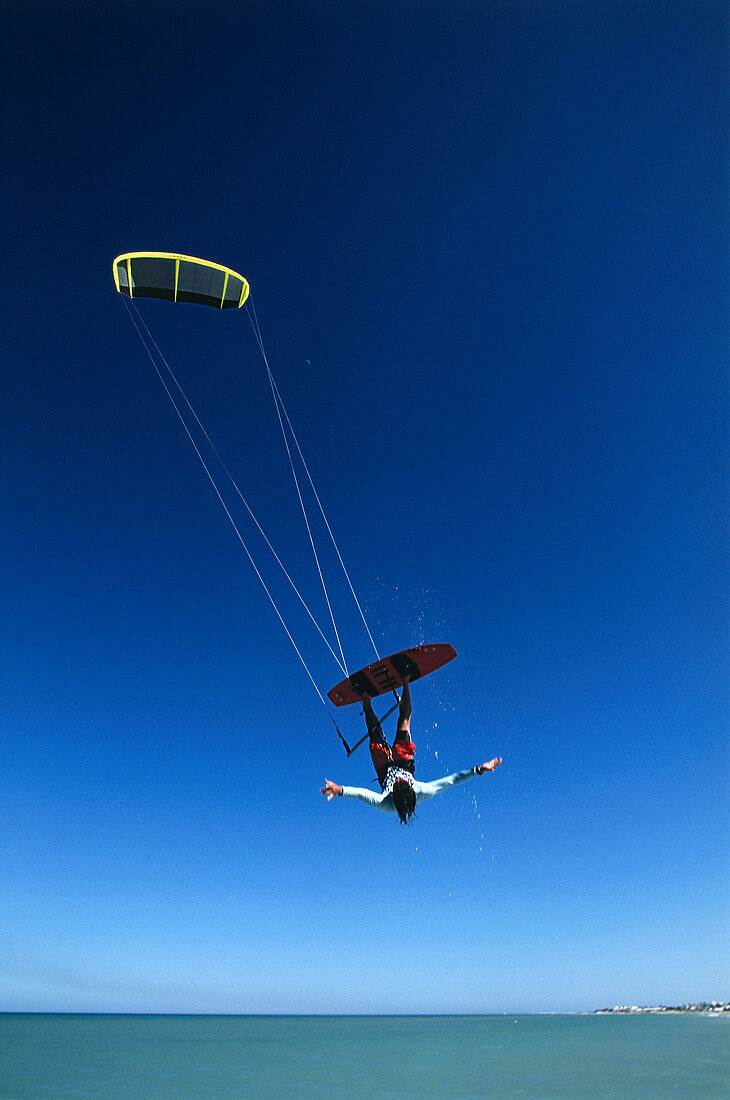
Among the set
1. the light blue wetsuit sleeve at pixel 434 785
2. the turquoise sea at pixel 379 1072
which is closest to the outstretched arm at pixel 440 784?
the light blue wetsuit sleeve at pixel 434 785

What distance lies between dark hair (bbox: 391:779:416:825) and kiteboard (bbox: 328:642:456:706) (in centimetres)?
163

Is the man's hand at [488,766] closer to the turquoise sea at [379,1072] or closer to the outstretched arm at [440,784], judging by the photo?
the outstretched arm at [440,784]

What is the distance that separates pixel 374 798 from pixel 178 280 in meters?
8.49

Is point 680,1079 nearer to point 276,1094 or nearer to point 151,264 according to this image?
point 276,1094

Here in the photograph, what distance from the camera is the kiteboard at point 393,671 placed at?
35.4 ft

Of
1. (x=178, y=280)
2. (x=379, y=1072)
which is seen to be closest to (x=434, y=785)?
(x=178, y=280)

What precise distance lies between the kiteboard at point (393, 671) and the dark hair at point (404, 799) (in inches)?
64.1

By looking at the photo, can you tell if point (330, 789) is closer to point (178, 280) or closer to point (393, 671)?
point (393, 671)

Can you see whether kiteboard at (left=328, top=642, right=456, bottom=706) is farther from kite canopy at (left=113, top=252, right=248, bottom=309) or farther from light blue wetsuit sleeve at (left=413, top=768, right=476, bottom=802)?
kite canopy at (left=113, top=252, right=248, bottom=309)

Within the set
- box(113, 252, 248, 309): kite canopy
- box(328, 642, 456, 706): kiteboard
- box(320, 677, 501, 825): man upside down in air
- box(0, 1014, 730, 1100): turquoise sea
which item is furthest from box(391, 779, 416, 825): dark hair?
box(0, 1014, 730, 1100): turquoise sea

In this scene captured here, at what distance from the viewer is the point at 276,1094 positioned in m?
19.7

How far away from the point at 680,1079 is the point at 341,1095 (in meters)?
9.96

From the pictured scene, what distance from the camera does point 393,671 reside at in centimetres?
1092

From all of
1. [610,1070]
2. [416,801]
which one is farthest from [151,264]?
[610,1070]
